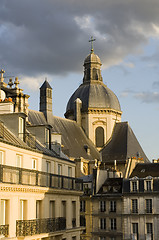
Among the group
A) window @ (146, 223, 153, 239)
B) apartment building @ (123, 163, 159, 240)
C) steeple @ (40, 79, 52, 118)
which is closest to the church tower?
steeple @ (40, 79, 52, 118)

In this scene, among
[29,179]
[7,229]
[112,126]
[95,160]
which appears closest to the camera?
[7,229]

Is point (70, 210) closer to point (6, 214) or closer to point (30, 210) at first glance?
point (30, 210)

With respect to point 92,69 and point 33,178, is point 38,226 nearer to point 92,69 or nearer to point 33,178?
point 33,178

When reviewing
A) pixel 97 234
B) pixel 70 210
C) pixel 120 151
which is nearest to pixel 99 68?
pixel 120 151

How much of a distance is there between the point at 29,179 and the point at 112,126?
44.2m

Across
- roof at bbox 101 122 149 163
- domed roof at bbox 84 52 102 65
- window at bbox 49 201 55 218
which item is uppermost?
domed roof at bbox 84 52 102 65

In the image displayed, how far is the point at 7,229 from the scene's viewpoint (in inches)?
501

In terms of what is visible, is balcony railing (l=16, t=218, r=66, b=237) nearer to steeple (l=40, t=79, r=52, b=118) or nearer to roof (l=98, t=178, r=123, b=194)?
roof (l=98, t=178, r=123, b=194)

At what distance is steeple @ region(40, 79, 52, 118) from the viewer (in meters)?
50.0

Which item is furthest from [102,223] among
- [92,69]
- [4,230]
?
[92,69]

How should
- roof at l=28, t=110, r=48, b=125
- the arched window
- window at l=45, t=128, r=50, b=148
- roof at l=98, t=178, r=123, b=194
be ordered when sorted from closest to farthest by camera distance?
window at l=45, t=128, r=50, b=148
roof at l=98, t=178, r=123, b=194
roof at l=28, t=110, r=48, b=125
the arched window

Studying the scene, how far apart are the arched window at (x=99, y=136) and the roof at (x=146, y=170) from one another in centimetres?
1714

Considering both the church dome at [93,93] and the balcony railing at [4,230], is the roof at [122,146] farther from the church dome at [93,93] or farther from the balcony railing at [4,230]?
the balcony railing at [4,230]

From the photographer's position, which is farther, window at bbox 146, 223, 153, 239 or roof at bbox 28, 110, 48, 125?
roof at bbox 28, 110, 48, 125
